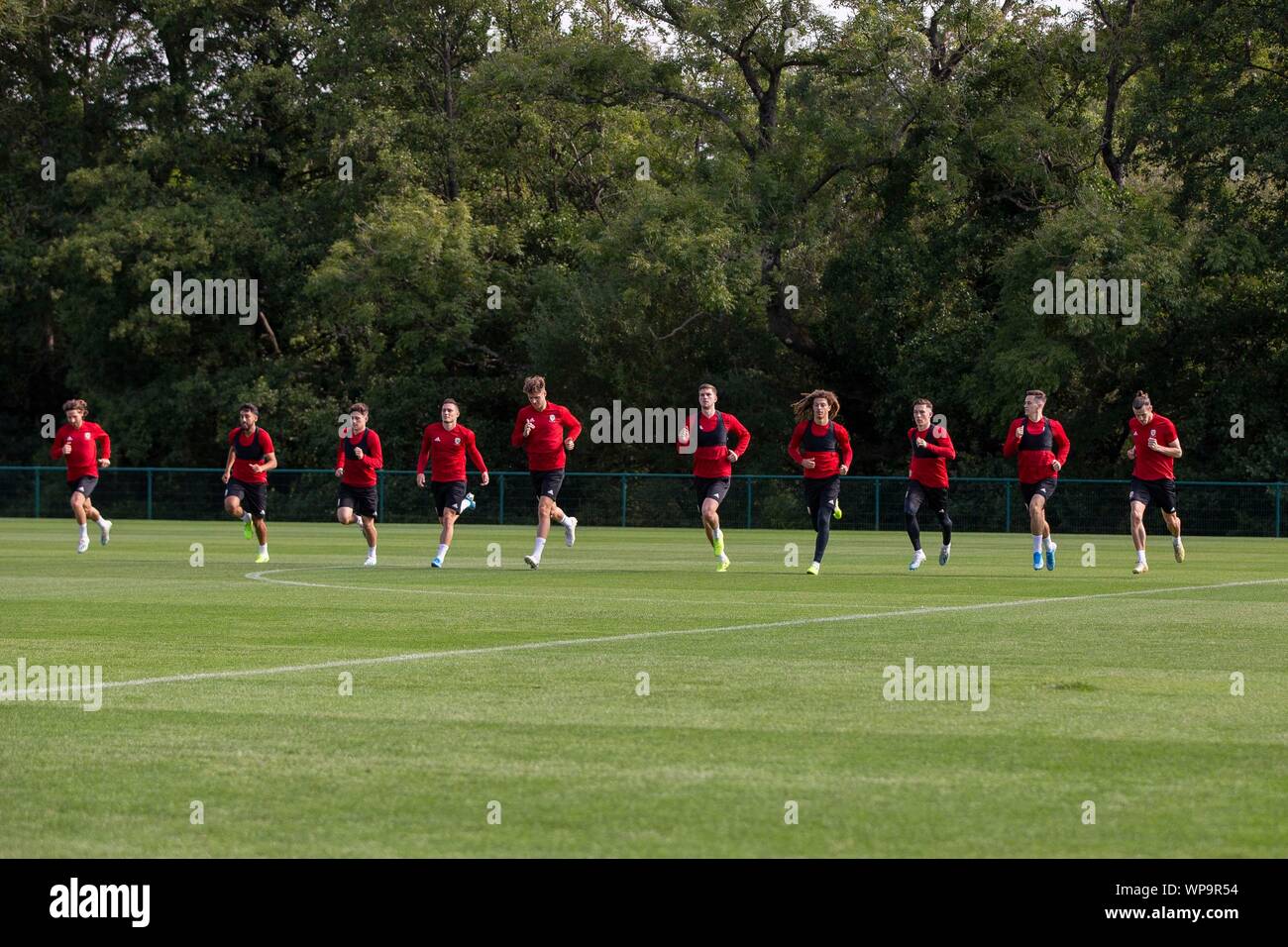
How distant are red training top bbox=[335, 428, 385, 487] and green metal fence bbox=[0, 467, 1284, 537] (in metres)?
22.9

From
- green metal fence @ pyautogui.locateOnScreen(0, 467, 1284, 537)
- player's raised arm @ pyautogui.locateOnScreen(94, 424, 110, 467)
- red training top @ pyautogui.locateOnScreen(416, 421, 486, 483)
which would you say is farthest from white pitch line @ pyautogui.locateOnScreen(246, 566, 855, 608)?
green metal fence @ pyautogui.locateOnScreen(0, 467, 1284, 537)

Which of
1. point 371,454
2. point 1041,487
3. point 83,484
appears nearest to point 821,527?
point 1041,487

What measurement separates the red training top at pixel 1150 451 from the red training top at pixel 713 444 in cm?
515

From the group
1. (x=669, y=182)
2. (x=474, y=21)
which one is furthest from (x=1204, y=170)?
(x=474, y=21)

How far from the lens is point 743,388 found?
51625mm

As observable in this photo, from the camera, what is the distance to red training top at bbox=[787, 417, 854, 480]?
22812mm

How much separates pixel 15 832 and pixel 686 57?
47075 millimetres

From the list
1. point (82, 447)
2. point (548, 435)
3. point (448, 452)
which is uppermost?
point (548, 435)

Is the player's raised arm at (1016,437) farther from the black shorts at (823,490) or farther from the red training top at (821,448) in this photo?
the black shorts at (823,490)

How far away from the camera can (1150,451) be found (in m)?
23.9

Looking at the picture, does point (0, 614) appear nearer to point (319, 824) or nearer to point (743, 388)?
point (319, 824)

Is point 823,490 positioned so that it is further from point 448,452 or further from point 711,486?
point 448,452

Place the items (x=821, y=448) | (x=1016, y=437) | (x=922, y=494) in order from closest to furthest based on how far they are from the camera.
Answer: (x=821, y=448)
(x=1016, y=437)
(x=922, y=494)

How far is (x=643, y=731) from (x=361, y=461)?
17102mm
